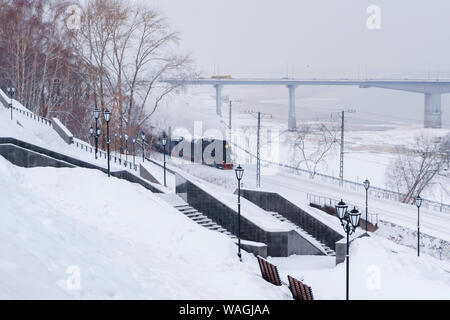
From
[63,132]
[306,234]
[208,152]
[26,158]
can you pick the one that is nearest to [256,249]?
[306,234]

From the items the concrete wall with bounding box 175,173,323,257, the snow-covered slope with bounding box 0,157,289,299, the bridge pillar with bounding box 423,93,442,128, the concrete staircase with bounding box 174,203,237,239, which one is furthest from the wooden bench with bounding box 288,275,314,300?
the bridge pillar with bounding box 423,93,442,128

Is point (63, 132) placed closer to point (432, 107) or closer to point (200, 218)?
point (200, 218)

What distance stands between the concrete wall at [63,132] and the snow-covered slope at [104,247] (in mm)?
10040

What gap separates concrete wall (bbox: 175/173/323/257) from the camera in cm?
1792

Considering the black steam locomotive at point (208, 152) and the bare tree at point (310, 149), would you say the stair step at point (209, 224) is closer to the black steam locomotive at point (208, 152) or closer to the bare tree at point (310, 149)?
the black steam locomotive at point (208, 152)

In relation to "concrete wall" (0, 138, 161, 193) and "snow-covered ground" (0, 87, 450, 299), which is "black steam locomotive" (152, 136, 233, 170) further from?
"snow-covered ground" (0, 87, 450, 299)

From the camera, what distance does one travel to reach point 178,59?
1442 inches

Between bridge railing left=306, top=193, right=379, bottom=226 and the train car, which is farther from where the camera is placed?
the train car

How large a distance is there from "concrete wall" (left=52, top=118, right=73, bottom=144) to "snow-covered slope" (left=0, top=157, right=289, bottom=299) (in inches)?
395

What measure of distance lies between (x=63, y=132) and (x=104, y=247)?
17.9m

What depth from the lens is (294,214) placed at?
21234mm
